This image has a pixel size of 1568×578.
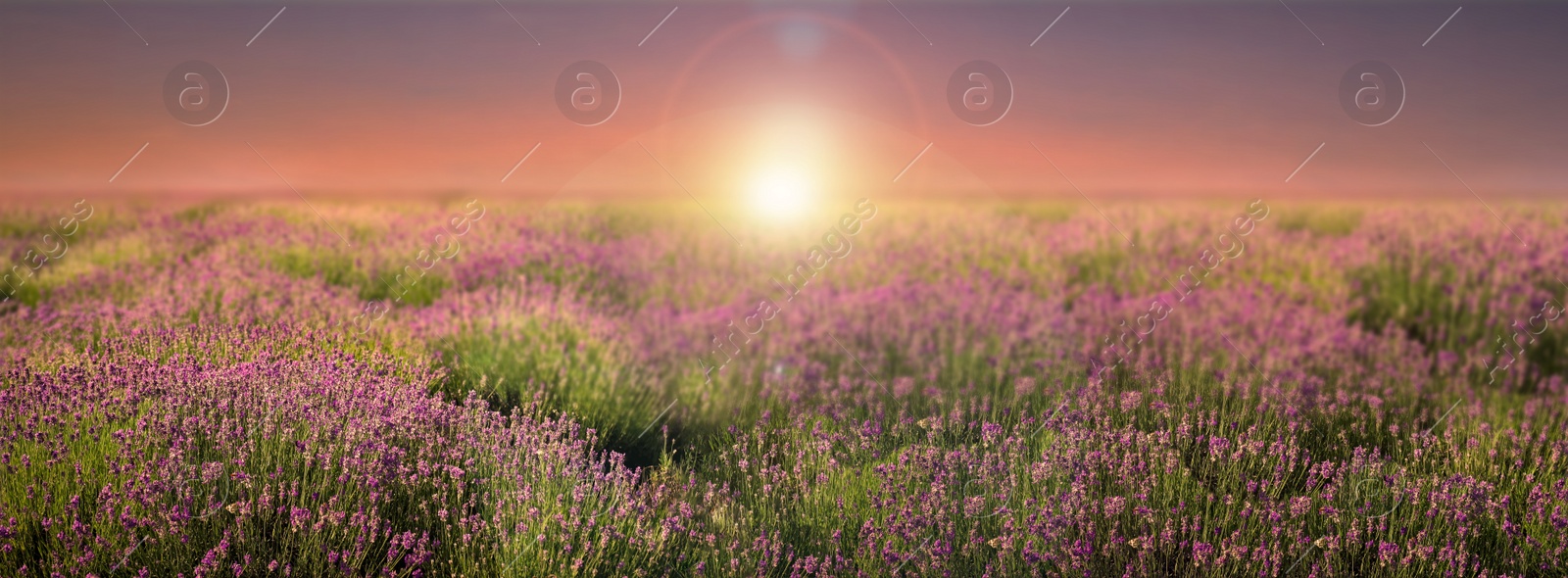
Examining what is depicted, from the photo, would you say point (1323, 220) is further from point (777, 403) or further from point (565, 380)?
point (565, 380)

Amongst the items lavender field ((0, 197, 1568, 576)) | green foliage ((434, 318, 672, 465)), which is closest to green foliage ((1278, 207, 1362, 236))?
lavender field ((0, 197, 1568, 576))

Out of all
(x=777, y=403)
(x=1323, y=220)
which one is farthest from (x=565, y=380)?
(x=1323, y=220)

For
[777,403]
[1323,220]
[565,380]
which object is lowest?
[777,403]

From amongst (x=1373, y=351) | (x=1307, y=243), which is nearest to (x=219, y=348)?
(x=1373, y=351)

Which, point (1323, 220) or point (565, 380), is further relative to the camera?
point (1323, 220)

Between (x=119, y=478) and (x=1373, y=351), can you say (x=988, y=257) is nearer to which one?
(x=1373, y=351)

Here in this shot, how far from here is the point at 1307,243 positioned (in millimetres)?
10133

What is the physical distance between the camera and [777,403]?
524 cm

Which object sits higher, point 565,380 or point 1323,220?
point 1323,220

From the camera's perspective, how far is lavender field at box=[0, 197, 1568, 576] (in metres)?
3.28

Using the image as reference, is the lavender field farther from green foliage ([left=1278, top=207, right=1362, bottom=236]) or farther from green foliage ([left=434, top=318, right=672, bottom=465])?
green foliage ([left=1278, top=207, right=1362, bottom=236])

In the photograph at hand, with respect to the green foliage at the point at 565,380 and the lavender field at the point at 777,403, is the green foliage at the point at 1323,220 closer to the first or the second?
the lavender field at the point at 777,403

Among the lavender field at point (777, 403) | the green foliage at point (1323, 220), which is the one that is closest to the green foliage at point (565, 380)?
the lavender field at point (777, 403)

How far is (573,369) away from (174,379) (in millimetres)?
2055
